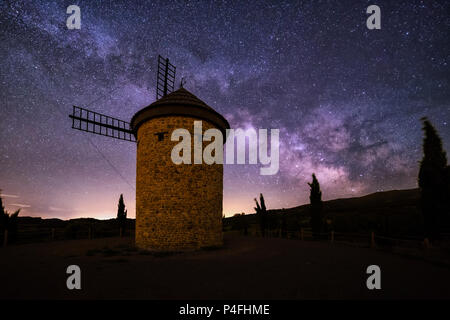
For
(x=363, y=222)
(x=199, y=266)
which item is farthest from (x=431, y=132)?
(x=199, y=266)

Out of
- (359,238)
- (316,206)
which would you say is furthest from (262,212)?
(359,238)

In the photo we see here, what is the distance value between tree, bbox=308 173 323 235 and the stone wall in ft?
32.8

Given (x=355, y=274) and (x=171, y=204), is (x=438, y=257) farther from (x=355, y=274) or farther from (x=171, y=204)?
(x=171, y=204)

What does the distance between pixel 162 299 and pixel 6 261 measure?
7908mm

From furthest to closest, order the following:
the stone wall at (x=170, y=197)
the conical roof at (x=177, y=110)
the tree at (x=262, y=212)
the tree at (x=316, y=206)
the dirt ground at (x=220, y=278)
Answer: the tree at (x=262, y=212) < the tree at (x=316, y=206) < the conical roof at (x=177, y=110) < the stone wall at (x=170, y=197) < the dirt ground at (x=220, y=278)

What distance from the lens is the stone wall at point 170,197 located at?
34.2ft

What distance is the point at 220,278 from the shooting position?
19.1 ft

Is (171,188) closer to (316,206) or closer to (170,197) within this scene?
(170,197)

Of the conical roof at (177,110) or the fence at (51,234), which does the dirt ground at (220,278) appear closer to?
the conical roof at (177,110)

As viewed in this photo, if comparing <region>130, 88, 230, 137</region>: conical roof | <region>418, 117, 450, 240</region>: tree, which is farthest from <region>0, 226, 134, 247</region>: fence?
<region>418, 117, 450, 240</region>: tree

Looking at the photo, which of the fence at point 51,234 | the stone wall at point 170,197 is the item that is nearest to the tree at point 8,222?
the fence at point 51,234

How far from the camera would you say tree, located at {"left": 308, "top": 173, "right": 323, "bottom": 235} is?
57.5 ft

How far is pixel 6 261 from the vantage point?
26.4ft

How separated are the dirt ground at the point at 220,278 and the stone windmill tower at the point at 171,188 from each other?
1.98 m
